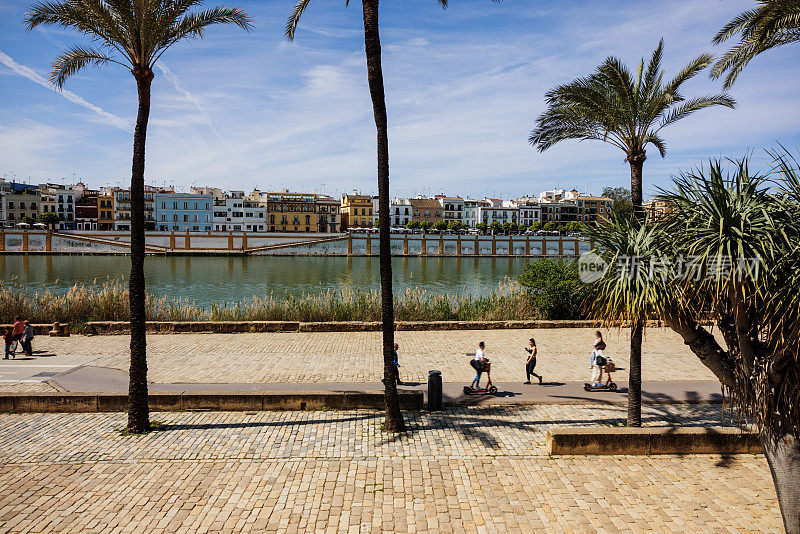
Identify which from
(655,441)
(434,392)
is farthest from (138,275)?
(655,441)

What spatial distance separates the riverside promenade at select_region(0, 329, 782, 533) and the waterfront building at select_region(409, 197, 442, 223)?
381 feet

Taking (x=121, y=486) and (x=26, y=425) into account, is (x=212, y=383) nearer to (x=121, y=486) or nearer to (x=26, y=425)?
(x=26, y=425)

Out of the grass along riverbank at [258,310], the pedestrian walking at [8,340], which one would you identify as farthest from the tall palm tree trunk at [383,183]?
the pedestrian walking at [8,340]

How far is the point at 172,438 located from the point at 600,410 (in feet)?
25.5

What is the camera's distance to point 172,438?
8.44 m

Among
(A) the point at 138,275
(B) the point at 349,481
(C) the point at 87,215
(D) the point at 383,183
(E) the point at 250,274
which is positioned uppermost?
(C) the point at 87,215

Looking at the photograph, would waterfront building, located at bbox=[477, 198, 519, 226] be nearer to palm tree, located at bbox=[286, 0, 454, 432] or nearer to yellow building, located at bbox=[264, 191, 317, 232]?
yellow building, located at bbox=[264, 191, 317, 232]

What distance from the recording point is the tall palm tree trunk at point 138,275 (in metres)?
8.75

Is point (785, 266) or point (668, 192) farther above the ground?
point (668, 192)

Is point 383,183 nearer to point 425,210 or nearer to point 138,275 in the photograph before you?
point 138,275

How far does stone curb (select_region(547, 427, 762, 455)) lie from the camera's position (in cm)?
781

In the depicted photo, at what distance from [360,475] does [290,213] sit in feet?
352

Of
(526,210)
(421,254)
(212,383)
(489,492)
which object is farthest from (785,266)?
(526,210)

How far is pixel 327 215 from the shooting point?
4525 inches
